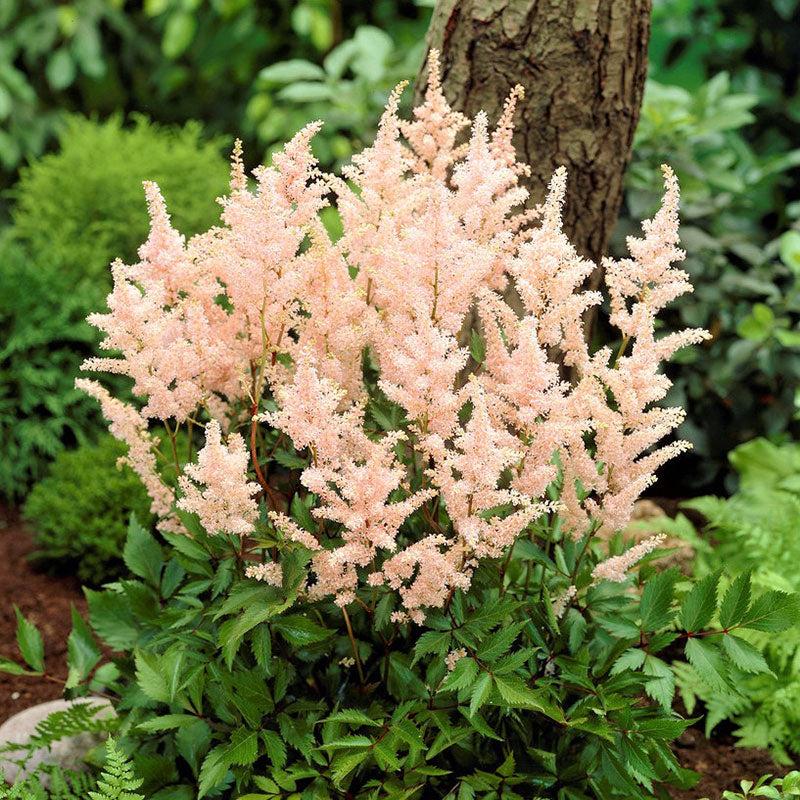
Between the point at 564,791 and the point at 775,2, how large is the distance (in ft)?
14.8

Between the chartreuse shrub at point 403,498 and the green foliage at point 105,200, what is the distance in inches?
97.3

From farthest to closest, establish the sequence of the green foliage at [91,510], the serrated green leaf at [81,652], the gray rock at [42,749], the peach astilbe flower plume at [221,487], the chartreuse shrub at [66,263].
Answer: the chartreuse shrub at [66,263]
the green foliage at [91,510]
the gray rock at [42,749]
the serrated green leaf at [81,652]
the peach astilbe flower plume at [221,487]

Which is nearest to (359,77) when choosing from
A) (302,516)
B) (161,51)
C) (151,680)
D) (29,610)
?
(29,610)

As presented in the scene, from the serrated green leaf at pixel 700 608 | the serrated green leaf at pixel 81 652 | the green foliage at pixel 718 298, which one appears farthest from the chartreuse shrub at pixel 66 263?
the serrated green leaf at pixel 700 608

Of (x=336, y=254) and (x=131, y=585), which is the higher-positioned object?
(x=336, y=254)

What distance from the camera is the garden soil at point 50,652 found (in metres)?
2.64

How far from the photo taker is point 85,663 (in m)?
2.34

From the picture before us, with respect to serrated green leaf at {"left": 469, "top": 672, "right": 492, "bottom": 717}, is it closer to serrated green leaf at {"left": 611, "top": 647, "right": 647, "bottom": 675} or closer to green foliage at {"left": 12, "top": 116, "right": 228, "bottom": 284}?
serrated green leaf at {"left": 611, "top": 647, "right": 647, "bottom": 675}

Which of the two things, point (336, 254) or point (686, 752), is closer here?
point (336, 254)

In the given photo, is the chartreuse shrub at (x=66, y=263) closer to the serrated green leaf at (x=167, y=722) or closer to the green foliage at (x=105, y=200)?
the green foliage at (x=105, y=200)

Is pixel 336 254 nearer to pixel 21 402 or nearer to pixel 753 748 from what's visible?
pixel 753 748

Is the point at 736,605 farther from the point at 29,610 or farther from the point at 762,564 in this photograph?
the point at 29,610

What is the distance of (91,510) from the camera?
3.42 meters

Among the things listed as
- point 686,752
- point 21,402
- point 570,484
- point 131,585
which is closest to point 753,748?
point 686,752
